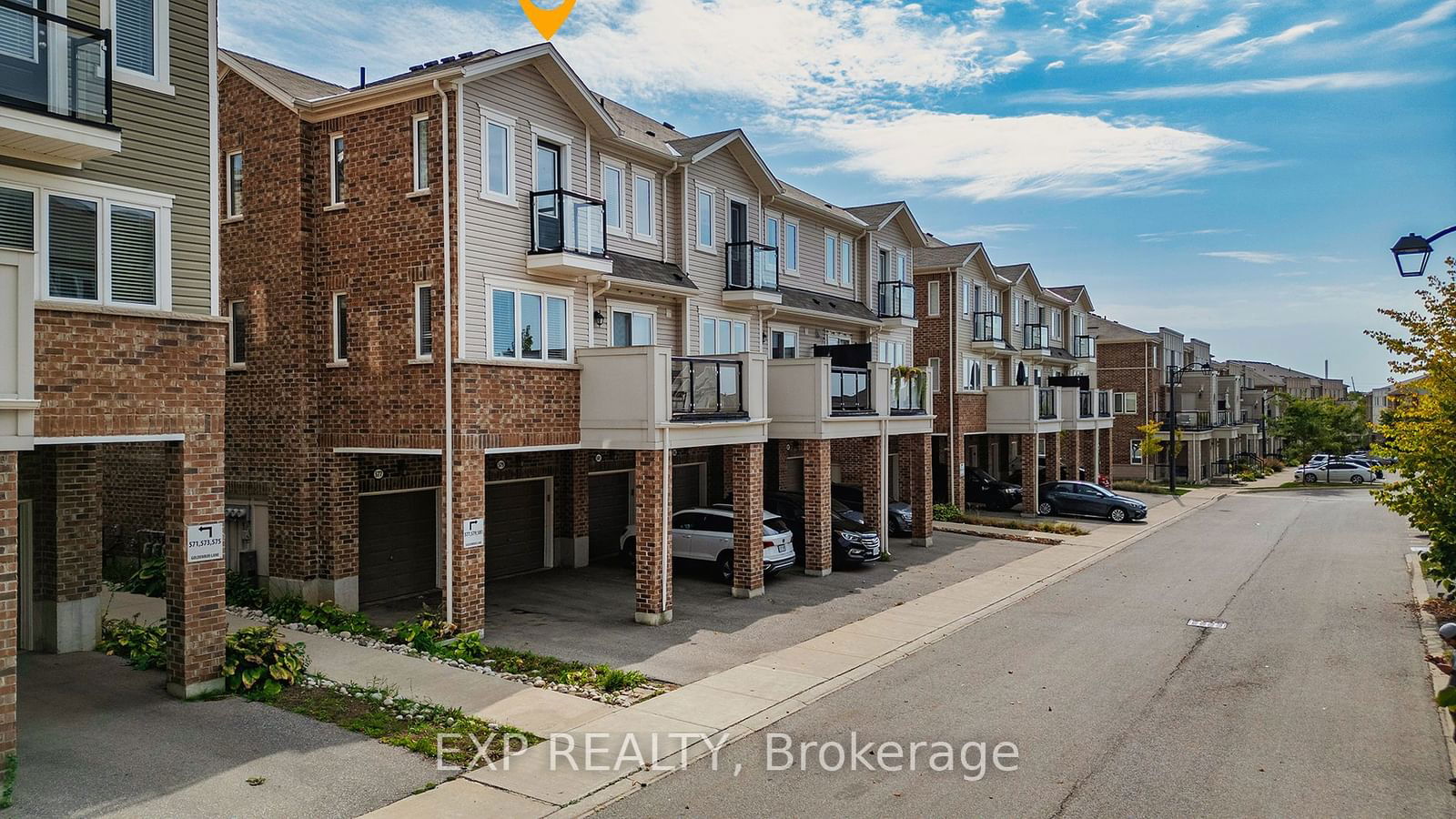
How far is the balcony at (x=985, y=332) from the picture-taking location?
34.6 m

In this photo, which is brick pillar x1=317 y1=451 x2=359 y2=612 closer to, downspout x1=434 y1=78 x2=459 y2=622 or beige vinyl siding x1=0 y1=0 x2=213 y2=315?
downspout x1=434 y1=78 x2=459 y2=622

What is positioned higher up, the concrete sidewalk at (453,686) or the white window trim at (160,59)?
the white window trim at (160,59)

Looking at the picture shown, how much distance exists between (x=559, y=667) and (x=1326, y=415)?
56091mm

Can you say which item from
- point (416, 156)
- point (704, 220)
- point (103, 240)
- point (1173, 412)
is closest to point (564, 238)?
point (416, 156)

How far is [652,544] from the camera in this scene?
1600 cm

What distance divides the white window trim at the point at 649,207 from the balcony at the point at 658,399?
353cm

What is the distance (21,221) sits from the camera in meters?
9.83

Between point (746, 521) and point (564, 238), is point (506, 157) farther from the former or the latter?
point (746, 521)

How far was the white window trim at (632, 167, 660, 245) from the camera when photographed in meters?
19.1

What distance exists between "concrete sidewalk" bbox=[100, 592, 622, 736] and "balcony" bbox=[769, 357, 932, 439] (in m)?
9.77

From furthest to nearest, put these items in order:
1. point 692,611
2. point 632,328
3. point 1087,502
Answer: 1. point 1087,502
2. point 632,328
3. point 692,611

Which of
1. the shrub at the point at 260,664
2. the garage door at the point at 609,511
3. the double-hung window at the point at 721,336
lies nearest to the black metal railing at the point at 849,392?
the double-hung window at the point at 721,336

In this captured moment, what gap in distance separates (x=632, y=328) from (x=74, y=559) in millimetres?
10180

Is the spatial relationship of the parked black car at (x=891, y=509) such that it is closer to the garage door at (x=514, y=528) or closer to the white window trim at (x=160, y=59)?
the garage door at (x=514, y=528)
